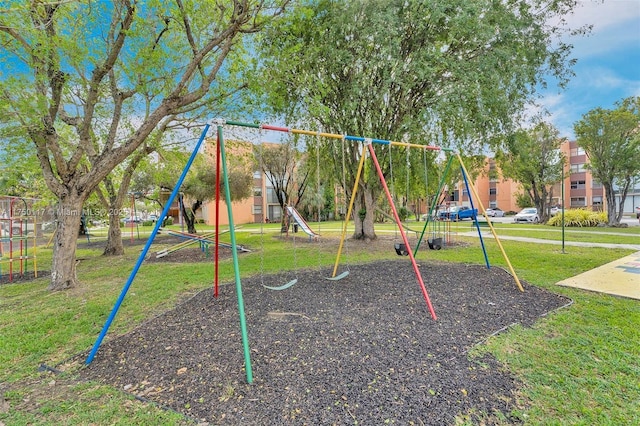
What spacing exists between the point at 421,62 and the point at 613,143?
1474 centimetres

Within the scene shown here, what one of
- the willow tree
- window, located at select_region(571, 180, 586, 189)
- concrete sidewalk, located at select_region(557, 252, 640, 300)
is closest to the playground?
concrete sidewalk, located at select_region(557, 252, 640, 300)

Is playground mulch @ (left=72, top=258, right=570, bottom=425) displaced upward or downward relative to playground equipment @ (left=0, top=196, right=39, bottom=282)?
downward

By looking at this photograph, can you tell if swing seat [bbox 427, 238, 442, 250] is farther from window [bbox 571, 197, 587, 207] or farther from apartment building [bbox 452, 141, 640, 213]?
window [bbox 571, 197, 587, 207]

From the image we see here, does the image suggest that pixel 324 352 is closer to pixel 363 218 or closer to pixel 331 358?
pixel 331 358

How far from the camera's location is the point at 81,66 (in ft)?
20.1

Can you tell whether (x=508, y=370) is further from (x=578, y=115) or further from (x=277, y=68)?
(x=578, y=115)

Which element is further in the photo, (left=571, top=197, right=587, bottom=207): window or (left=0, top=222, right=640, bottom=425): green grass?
(left=571, top=197, right=587, bottom=207): window

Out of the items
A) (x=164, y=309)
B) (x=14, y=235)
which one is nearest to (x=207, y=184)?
(x=14, y=235)

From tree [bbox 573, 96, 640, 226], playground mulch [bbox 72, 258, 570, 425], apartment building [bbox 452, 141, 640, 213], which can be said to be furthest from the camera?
apartment building [bbox 452, 141, 640, 213]

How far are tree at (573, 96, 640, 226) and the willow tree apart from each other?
438 inches

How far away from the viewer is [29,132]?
5.70 m

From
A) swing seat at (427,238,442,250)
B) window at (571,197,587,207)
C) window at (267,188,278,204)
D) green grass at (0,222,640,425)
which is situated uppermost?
window at (267,188,278,204)

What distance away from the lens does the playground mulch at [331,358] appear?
7.07 ft

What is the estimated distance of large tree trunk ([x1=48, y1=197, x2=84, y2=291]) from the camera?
5.73 m
